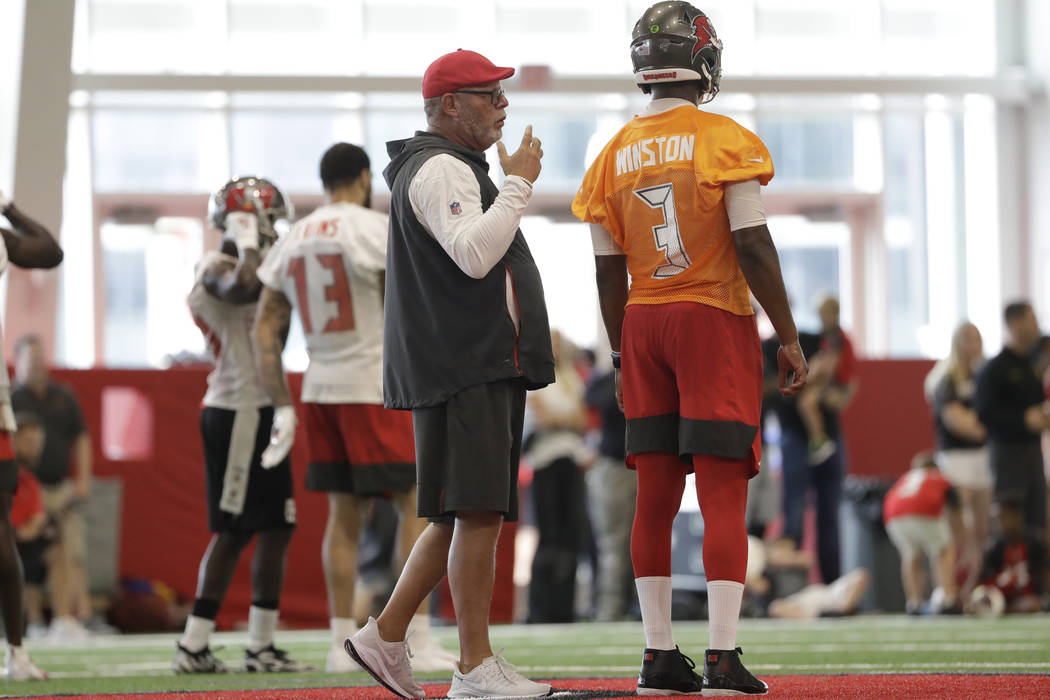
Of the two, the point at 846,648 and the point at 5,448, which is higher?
the point at 5,448

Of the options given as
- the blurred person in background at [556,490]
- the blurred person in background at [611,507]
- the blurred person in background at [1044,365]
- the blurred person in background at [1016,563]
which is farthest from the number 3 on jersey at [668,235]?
the blurred person in background at [1044,365]

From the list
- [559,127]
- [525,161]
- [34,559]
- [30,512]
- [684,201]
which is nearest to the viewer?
[525,161]

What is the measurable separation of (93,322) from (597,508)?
919 cm

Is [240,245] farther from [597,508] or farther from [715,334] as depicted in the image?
[597,508]

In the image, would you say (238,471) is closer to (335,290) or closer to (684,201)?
(335,290)

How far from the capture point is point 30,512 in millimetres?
9945

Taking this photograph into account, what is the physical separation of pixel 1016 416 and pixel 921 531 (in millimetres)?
1016

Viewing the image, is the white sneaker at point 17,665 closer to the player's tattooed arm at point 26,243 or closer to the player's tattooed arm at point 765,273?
the player's tattooed arm at point 26,243

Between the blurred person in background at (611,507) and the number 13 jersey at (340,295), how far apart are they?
473 centimetres

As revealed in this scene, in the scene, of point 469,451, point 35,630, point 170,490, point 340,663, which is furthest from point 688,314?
point 170,490

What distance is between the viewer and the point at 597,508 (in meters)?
10.5

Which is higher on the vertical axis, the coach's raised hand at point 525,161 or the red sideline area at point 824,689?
the coach's raised hand at point 525,161

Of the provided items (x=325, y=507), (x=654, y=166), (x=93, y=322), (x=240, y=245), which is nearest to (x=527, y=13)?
(x=93, y=322)

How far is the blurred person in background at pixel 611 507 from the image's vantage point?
10.4 metres
